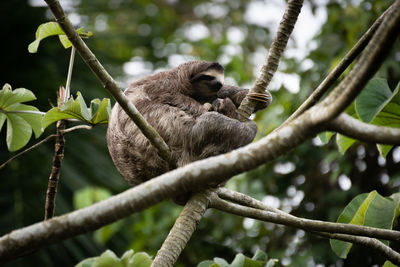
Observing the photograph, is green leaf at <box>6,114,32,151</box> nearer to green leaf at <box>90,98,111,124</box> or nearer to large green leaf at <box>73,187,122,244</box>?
green leaf at <box>90,98,111,124</box>

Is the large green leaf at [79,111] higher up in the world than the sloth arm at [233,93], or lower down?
lower down

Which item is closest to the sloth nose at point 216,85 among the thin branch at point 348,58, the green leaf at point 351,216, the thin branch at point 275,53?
the thin branch at point 275,53

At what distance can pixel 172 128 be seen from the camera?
3.25 meters

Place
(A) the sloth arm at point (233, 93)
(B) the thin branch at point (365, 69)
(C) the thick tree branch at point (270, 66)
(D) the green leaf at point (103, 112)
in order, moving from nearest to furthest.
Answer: (B) the thin branch at point (365, 69) → (D) the green leaf at point (103, 112) → (C) the thick tree branch at point (270, 66) → (A) the sloth arm at point (233, 93)

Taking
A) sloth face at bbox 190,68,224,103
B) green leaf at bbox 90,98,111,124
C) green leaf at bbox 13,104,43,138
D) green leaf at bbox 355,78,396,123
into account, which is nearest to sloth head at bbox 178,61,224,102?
sloth face at bbox 190,68,224,103

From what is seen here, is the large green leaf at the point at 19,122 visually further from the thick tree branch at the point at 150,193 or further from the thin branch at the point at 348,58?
the thin branch at the point at 348,58

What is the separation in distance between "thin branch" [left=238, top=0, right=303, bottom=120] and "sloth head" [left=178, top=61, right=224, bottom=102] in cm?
65

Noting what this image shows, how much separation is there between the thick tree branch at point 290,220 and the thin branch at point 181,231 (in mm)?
96

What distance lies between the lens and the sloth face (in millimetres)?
3801

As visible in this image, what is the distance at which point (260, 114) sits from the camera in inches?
241

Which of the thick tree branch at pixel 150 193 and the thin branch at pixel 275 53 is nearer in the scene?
the thick tree branch at pixel 150 193

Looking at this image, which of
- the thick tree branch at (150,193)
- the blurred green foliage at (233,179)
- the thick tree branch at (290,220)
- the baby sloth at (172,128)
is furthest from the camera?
the blurred green foliage at (233,179)

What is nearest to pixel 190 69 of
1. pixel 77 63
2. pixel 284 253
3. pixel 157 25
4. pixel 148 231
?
pixel 284 253

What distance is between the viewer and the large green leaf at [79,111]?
2.45m
